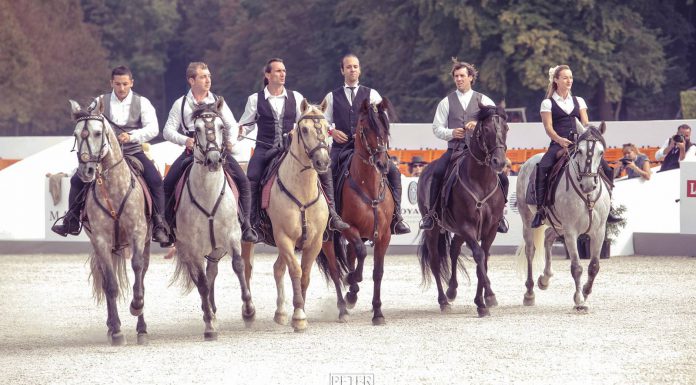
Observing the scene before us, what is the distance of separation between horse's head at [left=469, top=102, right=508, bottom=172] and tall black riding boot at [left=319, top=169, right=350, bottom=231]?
5.94ft

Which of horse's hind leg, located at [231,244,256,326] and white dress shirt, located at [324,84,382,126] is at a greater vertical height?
white dress shirt, located at [324,84,382,126]

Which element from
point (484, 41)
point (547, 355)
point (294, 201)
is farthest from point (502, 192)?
point (484, 41)

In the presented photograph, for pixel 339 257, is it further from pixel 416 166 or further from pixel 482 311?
pixel 416 166

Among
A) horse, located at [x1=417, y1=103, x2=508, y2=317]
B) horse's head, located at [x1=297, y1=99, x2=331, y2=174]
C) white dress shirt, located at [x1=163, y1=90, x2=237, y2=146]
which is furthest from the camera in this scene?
horse, located at [x1=417, y1=103, x2=508, y2=317]

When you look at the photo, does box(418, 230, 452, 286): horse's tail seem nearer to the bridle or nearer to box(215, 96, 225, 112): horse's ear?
the bridle

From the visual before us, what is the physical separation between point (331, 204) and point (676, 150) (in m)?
14.4

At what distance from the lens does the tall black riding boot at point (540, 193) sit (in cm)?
1833

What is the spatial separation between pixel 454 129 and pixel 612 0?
124ft

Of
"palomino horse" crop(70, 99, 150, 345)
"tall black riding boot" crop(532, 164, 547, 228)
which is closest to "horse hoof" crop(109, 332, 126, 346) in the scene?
"palomino horse" crop(70, 99, 150, 345)

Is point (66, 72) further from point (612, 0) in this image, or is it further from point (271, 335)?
point (271, 335)

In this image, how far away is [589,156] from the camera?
1738 centimetres

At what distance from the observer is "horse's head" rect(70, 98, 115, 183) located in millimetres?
14664

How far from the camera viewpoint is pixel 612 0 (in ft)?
177

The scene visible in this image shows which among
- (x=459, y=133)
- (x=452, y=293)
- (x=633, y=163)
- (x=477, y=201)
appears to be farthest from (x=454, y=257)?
(x=633, y=163)
